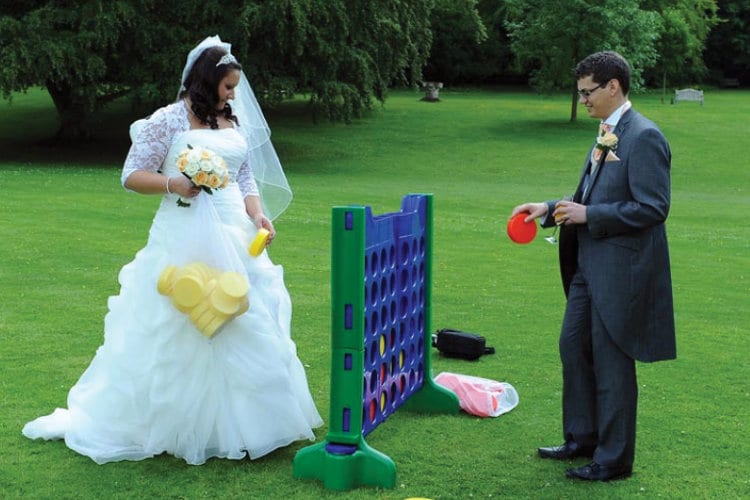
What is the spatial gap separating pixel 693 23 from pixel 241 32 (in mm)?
38246

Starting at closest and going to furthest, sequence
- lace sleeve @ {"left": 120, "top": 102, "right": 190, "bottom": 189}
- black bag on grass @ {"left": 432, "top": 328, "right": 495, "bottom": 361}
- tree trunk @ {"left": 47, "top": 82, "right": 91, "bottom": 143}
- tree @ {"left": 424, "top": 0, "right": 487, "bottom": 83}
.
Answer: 1. lace sleeve @ {"left": 120, "top": 102, "right": 190, "bottom": 189}
2. black bag on grass @ {"left": 432, "top": 328, "right": 495, "bottom": 361}
3. tree trunk @ {"left": 47, "top": 82, "right": 91, "bottom": 143}
4. tree @ {"left": 424, "top": 0, "right": 487, "bottom": 83}

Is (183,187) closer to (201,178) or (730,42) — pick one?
(201,178)

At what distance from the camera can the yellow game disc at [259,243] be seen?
19.2ft

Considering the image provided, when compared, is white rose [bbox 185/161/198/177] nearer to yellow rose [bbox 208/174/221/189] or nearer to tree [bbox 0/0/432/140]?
yellow rose [bbox 208/174/221/189]

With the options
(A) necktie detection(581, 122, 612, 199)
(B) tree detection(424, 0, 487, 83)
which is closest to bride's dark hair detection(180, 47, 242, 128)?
(A) necktie detection(581, 122, 612, 199)

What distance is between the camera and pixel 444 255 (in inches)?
551

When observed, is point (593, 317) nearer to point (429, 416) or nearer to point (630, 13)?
point (429, 416)

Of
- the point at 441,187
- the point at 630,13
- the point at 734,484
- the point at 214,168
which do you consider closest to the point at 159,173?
the point at 214,168

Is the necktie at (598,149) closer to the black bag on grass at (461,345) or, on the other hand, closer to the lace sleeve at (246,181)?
the lace sleeve at (246,181)

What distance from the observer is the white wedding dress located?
5.68 metres

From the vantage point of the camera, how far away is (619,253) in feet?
17.4

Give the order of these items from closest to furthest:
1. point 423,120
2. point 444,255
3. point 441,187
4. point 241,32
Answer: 1. point 444,255
2. point 441,187
3. point 241,32
4. point 423,120

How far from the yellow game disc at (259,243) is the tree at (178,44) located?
22.5 meters

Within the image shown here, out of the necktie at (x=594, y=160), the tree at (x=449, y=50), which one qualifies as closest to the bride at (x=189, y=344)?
the necktie at (x=594, y=160)
